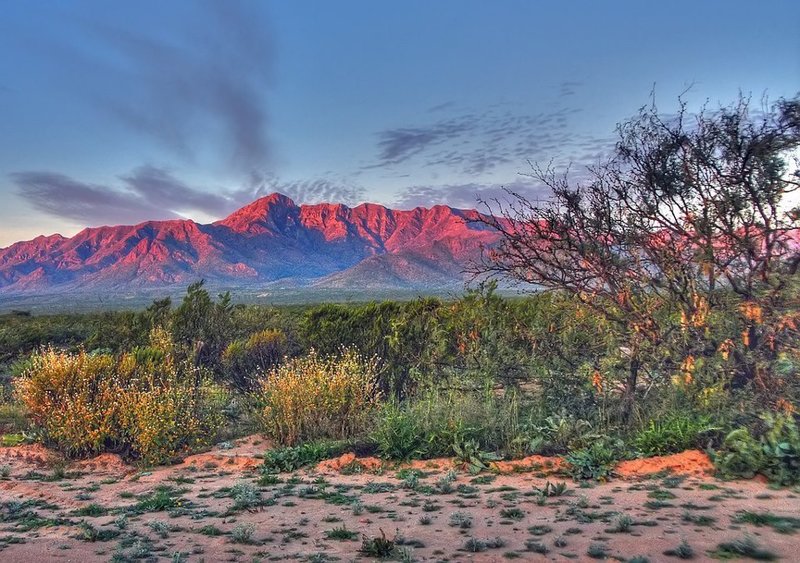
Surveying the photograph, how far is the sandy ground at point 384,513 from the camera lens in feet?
14.3

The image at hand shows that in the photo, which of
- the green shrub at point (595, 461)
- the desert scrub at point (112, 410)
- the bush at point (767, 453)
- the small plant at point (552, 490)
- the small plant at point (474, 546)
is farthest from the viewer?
the desert scrub at point (112, 410)

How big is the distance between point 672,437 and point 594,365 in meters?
1.67

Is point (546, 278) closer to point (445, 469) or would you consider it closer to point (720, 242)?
point (720, 242)

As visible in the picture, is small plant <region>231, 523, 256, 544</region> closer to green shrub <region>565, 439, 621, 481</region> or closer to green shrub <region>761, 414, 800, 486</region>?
green shrub <region>565, 439, 621, 481</region>

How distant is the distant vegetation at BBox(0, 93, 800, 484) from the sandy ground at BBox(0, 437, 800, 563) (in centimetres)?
52

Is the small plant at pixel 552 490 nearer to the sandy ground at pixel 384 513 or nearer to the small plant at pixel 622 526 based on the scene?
the sandy ground at pixel 384 513

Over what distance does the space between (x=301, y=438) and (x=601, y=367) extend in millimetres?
4655

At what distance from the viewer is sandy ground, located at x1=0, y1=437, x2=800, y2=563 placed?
4.34 metres

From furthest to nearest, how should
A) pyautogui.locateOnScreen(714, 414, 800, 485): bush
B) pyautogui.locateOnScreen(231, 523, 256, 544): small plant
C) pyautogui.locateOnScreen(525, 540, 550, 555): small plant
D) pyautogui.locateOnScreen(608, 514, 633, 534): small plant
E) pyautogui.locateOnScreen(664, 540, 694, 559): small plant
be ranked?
pyautogui.locateOnScreen(714, 414, 800, 485): bush → pyautogui.locateOnScreen(231, 523, 256, 544): small plant → pyautogui.locateOnScreen(608, 514, 633, 534): small plant → pyautogui.locateOnScreen(525, 540, 550, 555): small plant → pyautogui.locateOnScreen(664, 540, 694, 559): small plant

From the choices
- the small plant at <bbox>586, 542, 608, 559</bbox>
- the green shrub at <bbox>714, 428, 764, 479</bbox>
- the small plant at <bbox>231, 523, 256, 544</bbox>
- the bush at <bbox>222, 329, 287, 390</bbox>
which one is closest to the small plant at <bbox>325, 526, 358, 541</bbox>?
the small plant at <bbox>231, 523, 256, 544</bbox>

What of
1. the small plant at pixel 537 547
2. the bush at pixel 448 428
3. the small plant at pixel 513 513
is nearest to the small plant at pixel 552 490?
the small plant at pixel 513 513

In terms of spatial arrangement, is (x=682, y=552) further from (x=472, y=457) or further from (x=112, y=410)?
(x=112, y=410)

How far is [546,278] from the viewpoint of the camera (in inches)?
332

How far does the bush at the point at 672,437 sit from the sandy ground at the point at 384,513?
0.84 feet
